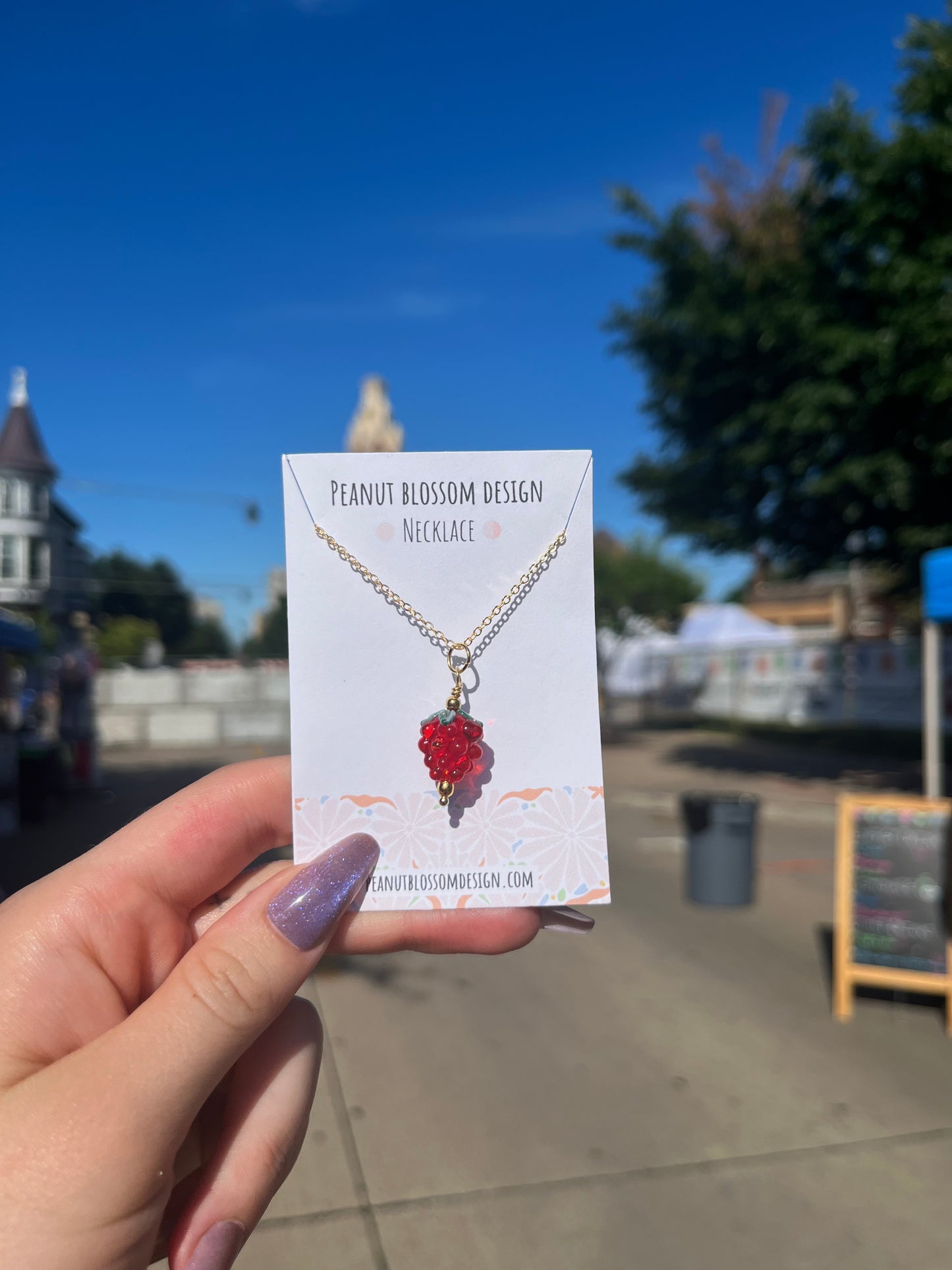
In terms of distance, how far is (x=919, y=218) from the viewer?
9758 mm

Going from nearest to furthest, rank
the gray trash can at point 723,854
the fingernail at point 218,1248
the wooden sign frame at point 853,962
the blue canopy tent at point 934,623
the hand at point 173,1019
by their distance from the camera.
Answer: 1. the hand at point 173,1019
2. the fingernail at point 218,1248
3. the wooden sign frame at point 853,962
4. the gray trash can at point 723,854
5. the blue canopy tent at point 934,623

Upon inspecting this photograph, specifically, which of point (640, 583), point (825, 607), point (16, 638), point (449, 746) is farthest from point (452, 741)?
point (825, 607)

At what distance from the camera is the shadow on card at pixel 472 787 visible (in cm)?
99

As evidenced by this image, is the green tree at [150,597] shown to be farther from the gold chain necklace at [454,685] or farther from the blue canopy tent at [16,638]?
the gold chain necklace at [454,685]

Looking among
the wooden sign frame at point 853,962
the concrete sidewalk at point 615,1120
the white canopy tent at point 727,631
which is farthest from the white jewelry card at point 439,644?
the white canopy tent at point 727,631

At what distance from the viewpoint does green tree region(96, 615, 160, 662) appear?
35.6 m

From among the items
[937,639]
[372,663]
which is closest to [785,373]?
[937,639]

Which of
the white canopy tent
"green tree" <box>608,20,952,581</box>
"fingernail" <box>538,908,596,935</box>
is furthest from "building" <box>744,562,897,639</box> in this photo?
"fingernail" <box>538,908,596,935</box>

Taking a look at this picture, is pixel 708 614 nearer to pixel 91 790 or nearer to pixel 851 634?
pixel 851 634

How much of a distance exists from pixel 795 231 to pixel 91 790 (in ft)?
37.6

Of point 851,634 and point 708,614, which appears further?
point 851,634

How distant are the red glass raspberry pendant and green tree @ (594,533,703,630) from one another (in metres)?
20.2

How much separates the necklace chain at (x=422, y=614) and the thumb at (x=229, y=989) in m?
0.24

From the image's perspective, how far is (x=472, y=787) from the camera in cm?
99
